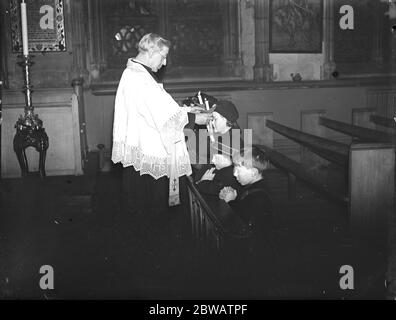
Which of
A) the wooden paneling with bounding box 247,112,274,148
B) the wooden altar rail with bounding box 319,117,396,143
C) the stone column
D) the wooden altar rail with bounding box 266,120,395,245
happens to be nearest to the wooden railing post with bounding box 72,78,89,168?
the wooden paneling with bounding box 247,112,274,148

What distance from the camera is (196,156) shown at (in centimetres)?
361

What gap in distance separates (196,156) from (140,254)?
0.80 metres

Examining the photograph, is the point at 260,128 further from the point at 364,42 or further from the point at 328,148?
the point at 328,148

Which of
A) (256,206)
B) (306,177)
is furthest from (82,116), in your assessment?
(256,206)

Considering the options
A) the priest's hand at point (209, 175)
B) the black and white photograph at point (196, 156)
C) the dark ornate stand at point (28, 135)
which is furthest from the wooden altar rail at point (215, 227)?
the dark ornate stand at point (28, 135)

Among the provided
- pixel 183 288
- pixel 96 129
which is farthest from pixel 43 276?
pixel 96 129

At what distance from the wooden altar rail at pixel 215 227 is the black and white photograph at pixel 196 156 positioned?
0.04 ft

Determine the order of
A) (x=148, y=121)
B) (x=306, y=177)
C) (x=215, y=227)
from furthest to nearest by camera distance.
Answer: (x=306, y=177) < (x=148, y=121) < (x=215, y=227)

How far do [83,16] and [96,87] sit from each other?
881mm

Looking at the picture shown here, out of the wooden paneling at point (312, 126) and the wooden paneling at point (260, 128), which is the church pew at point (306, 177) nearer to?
the wooden paneling at point (260, 128)

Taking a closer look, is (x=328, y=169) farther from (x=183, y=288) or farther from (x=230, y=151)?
(x=183, y=288)

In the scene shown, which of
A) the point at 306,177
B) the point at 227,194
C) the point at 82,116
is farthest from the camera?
the point at 82,116

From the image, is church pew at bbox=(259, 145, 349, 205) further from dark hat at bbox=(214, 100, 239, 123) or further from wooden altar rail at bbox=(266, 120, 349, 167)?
dark hat at bbox=(214, 100, 239, 123)

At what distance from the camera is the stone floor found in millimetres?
2455
